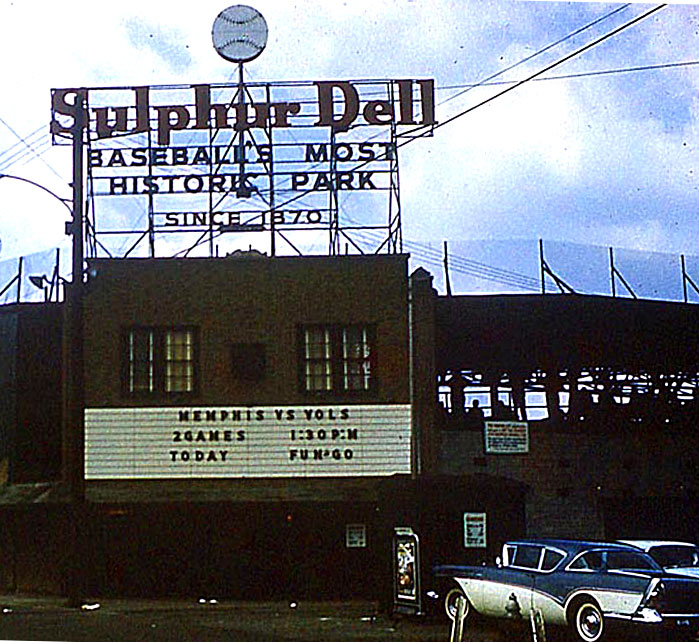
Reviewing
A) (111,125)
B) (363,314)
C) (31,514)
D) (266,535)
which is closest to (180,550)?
(266,535)

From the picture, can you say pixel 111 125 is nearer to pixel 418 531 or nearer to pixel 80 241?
pixel 80 241

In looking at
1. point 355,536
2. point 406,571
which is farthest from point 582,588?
point 355,536

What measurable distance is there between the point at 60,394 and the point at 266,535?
491cm

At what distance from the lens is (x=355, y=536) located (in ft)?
83.7

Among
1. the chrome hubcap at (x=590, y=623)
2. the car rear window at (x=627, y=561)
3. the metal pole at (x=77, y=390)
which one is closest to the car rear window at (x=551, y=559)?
the car rear window at (x=627, y=561)

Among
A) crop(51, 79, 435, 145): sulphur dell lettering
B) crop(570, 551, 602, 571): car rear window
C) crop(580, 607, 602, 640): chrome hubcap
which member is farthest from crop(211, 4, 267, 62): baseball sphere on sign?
crop(580, 607, 602, 640): chrome hubcap

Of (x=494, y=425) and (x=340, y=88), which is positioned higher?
(x=340, y=88)

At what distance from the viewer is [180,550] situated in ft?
84.3

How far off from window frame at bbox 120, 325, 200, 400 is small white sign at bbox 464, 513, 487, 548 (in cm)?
674

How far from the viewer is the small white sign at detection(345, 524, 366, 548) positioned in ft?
83.6

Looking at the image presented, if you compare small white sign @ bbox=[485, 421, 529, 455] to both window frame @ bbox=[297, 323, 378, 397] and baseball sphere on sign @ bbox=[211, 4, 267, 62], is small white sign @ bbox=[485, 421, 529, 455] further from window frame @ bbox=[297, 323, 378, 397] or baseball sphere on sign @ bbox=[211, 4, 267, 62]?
baseball sphere on sign @ bbox=[211, 4, 267, 62]

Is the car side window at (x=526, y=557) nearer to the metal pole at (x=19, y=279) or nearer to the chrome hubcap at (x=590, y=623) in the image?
the chrome hubcap at (x=590, y=623)

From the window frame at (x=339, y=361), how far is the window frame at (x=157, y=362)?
1.89m

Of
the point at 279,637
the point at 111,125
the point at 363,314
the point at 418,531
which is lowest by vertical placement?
the point at 279,637
